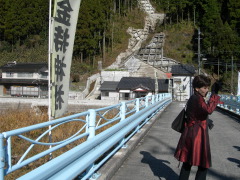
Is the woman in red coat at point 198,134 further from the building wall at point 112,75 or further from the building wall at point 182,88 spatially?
the building wall at point 182,88

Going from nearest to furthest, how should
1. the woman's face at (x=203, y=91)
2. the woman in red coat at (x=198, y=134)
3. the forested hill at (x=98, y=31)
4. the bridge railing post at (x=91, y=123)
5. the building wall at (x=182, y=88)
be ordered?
the woman in red coat at (x=198, y=134) → the woman's face at (x=203, y=91) → the bridge railing post at (x=91, y=123) → the building wall at (x=182, y=88) → the forested hill at (x=98, y=31)

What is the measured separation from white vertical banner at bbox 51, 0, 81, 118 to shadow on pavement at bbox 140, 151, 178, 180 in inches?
75.6

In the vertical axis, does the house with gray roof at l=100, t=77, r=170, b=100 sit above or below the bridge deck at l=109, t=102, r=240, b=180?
above

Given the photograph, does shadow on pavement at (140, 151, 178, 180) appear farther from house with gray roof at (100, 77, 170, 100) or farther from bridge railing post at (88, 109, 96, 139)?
house with gray roof at (100, 77, 170, 100)

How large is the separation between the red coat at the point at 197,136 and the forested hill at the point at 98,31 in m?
40.0

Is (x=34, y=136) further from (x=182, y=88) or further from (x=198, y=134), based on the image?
(x=182, y=88)

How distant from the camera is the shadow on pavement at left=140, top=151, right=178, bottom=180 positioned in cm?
414

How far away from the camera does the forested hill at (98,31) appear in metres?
43.6

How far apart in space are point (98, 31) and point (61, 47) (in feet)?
147

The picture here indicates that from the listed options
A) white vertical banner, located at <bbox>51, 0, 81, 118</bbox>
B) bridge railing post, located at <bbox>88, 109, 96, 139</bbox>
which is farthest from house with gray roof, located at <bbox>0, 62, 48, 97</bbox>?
bridge railing post, located at <bbox>88, 109, 96, 139</bbox>

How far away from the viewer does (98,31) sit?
48219 millimetres

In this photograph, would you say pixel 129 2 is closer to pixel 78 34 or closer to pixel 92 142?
pixel 78 34

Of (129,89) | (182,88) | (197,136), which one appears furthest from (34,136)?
(182,88)

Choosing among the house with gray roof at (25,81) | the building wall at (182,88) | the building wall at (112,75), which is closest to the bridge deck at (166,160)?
the house with gray roof at (25,81)
